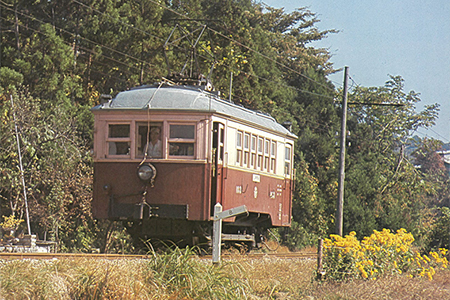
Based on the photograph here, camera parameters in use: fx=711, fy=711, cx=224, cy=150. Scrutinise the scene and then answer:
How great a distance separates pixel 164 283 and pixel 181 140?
594 cm

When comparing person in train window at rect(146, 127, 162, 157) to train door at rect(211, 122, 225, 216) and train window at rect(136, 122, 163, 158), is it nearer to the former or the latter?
train window at rect(136, 122, 163, 158)

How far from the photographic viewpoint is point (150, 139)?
14789mm

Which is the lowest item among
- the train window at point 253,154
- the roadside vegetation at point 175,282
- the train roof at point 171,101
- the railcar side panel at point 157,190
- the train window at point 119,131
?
the roadside vegetation at point 175,282

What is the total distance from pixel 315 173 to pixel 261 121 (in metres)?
23.4

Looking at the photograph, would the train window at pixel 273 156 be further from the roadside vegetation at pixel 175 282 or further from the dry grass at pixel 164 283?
the dry grass at pixel 164 283

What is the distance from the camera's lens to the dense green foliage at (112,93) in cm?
2281

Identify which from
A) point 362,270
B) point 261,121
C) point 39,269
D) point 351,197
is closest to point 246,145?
point 261,121

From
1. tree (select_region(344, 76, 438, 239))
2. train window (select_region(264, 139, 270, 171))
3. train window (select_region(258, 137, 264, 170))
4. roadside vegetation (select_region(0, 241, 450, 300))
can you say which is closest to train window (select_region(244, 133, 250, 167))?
train window (select_region(258, 137, 264, 170))

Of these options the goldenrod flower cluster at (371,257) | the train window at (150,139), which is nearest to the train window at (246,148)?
the train window at (150,139)

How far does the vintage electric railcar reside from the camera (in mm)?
14578

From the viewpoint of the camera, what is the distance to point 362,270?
38.7 ft

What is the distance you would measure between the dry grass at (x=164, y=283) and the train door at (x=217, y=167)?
312 cm

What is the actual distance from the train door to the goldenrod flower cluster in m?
2.70

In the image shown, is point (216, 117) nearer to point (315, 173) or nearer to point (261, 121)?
point (261, 121)
